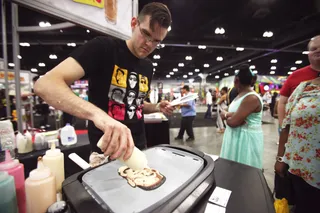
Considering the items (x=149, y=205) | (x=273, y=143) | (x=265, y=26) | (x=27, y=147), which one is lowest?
(x=273, y=143)

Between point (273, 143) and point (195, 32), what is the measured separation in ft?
15.8

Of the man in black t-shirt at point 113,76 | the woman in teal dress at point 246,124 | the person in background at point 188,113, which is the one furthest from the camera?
Answer: the person in background at point 188,113

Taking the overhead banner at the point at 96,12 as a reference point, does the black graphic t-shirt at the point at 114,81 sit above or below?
below

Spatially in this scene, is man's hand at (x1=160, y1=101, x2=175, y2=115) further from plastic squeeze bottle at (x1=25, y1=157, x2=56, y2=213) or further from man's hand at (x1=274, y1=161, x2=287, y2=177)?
man's hand at (x1=274, y1=161, x2=287, y2=177)

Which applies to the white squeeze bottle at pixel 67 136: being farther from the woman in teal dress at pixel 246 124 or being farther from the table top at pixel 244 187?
the woman in teal dress at pixel 246 124

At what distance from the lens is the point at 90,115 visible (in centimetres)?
54

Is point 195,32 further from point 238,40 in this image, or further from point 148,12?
point 148,12

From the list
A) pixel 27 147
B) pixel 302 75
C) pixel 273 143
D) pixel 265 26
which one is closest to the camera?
pixel 27 147

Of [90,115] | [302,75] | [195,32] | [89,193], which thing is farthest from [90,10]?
[195,32]

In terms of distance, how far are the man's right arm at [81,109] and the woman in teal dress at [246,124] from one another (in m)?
1.40

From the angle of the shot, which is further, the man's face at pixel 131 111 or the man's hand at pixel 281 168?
the man's hand at pixel 281 168

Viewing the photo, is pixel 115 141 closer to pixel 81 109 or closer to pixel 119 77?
pixel 81 109

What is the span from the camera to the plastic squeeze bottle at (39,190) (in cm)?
52

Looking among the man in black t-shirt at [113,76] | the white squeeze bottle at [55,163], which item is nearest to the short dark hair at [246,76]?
the man in black t-shirt at [113,76]
